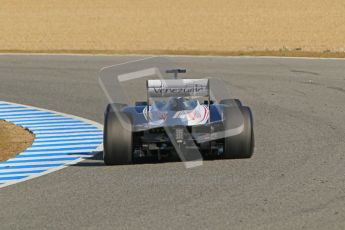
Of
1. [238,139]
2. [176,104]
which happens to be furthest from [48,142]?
[238,139]

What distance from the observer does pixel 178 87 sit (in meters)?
15.4

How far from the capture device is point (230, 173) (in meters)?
13.7

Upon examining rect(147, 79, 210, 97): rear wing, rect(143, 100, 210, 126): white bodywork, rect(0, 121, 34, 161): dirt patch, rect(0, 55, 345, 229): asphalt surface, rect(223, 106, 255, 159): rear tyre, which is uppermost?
rect(147, 79, 210, 97): rear wing

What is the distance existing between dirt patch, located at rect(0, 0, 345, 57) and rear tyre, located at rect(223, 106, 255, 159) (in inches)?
779

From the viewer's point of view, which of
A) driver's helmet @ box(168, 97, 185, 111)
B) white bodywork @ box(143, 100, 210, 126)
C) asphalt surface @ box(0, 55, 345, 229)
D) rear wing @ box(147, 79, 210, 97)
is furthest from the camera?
rear wing @ box(147, 79, 210, 97)

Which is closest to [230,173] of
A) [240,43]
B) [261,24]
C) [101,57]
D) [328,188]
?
[328,188]

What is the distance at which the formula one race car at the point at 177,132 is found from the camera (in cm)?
1431

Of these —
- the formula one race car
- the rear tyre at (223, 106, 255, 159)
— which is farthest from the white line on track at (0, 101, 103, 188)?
the rear tyre at (223, 106, 255, 159)

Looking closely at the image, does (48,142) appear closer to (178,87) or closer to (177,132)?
(178,87)

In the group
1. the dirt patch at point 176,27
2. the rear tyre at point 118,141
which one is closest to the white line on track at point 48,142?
the rear tyre at point 118,141

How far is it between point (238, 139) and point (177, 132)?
92cm

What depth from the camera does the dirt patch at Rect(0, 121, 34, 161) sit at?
16250 millimetres

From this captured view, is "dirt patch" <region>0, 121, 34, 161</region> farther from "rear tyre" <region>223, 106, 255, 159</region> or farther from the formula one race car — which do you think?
"rear tyre" <region>223, 106, 255, 159</region>

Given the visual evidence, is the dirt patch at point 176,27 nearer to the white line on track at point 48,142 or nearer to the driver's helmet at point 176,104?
the white line on track at point 48,142
